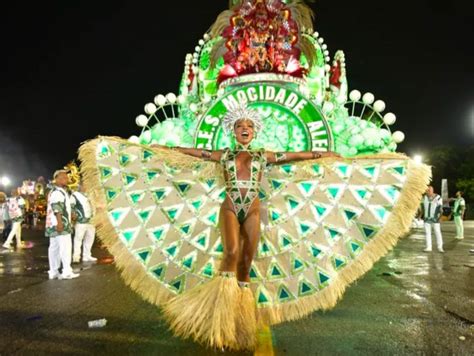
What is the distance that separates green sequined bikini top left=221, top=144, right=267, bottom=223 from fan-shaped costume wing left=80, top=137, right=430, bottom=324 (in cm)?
28

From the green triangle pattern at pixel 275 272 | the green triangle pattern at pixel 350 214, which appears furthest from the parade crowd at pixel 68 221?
the green triangle pattern at pixel 350 214

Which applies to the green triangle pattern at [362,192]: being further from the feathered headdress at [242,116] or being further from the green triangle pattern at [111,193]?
the green triangle pattern at [111,193]

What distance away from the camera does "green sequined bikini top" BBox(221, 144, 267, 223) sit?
380cm

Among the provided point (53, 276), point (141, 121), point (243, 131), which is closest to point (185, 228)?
point (243, 131)

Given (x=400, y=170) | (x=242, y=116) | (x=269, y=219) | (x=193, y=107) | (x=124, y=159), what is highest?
(x=193, y=107)

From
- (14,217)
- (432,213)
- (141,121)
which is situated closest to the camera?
(432,213)

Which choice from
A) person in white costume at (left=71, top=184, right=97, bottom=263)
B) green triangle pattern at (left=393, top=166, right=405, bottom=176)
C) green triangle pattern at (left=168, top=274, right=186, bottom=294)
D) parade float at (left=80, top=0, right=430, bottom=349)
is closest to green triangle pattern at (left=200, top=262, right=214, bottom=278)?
parade float at (left=80, top=0, right=430, bottom=349)

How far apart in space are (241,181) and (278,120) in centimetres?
967

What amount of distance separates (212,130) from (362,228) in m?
9.86

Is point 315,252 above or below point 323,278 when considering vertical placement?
above

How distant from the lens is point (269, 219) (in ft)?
13.5

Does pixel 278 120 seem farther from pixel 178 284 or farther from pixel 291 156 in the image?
pixel 178 284

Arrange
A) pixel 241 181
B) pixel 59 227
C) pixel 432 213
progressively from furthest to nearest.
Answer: pixel 432 213 → pixel 59 227 → pixel 241 181

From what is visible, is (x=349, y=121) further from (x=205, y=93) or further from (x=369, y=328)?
(x=369, y=328)
